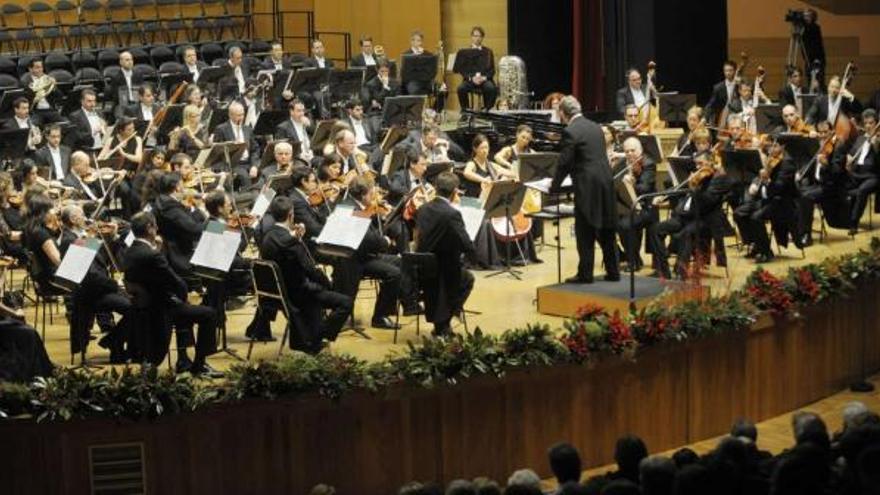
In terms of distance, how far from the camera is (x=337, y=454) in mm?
9523

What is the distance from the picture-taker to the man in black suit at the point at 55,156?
623 inches

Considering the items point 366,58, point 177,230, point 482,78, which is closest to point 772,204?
point 177,230

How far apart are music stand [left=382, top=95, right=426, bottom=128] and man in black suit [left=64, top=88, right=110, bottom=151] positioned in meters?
3.18

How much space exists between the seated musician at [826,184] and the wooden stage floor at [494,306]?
0.69 feet

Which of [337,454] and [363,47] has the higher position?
[363,47]

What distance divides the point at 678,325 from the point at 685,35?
11189 millimetres

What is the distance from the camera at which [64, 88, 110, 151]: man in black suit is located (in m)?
17.2

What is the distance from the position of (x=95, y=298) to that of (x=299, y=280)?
5.17 ft

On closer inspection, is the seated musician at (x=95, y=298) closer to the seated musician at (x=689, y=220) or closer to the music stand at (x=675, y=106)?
the seated musician at (x=689, y=220)

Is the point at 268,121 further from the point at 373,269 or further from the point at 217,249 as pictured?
the point at 217,249

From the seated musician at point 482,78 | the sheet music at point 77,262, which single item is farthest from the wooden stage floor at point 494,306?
the seated musician at point 482,78

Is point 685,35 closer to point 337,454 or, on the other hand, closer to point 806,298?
point 806,298

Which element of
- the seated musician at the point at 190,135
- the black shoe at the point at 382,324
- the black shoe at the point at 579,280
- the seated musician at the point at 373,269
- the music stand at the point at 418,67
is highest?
the music stand at the point at 418,67

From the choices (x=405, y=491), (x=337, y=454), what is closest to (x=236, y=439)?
(x=337, y=454)
